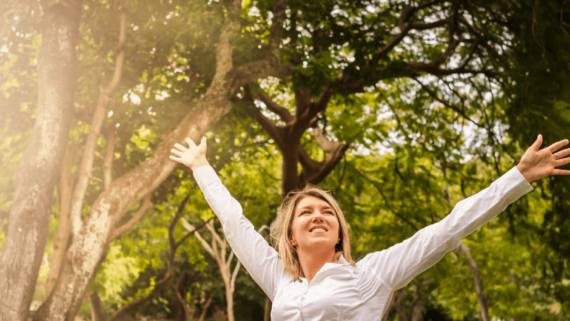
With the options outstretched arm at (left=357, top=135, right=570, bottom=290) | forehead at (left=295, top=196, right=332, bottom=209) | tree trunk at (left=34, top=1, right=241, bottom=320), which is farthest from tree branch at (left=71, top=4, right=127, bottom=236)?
outstretched arm at (left=357, top=135, right=570, bottom=290)

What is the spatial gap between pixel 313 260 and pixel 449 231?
0.70 metres

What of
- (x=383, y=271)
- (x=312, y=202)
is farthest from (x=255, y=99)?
(x=383, y=271)

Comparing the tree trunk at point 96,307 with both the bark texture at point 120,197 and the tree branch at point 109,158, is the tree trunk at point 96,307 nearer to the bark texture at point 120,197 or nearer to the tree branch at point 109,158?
the tree branch at point 109,158

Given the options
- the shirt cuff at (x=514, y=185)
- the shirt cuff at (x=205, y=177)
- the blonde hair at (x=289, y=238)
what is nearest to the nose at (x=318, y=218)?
the blonde hair at (x=289, y=238)

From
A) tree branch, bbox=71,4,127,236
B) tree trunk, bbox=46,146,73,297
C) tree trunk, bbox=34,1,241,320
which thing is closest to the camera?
tree trunk, bbox=34,1,241,320

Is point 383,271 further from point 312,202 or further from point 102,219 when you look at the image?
point 102,219

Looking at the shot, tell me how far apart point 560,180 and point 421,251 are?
5196mm

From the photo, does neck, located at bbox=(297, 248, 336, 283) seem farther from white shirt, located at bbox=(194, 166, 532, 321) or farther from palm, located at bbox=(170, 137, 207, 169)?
palm, located at bbox=(170, 137, 207, 169)

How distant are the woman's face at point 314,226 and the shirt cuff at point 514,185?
838 millimetres

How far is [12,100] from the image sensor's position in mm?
7805

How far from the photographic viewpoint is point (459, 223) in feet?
6.68

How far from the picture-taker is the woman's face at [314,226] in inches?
90.9

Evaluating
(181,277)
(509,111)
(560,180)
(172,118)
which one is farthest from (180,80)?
(181,277)

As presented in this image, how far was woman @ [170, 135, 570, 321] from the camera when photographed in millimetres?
2045
